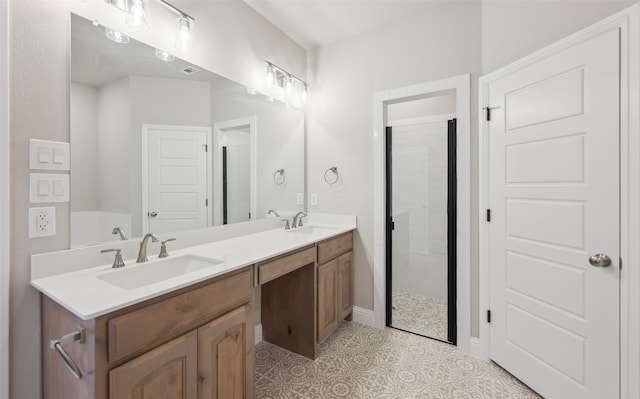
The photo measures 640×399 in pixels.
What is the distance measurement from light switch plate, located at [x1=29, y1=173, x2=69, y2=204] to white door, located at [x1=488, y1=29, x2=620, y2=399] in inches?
98.0

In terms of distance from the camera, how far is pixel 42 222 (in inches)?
47.3

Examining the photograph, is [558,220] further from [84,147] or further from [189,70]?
[84,147]

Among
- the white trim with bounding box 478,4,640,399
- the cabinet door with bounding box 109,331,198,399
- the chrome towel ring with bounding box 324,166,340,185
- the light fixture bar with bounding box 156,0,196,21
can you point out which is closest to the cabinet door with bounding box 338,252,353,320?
the chrome towel ring with bounding box 324,166,340,185

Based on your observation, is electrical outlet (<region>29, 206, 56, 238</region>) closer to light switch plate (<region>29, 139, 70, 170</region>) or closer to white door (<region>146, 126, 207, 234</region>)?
light switch plate (<region>29, 139, 70, 170</region>)

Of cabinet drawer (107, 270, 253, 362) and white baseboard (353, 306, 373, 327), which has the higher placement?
cabinet drawer (107, 270, 253, 362)

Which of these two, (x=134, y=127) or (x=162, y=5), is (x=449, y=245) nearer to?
(x=134, y=127)

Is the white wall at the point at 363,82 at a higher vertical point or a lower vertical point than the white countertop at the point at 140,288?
higher

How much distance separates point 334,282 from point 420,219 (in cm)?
129

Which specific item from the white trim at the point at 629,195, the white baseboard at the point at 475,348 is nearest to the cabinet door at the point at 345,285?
the white baseboard at the point at 475,348

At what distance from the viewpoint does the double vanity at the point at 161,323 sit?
939mm

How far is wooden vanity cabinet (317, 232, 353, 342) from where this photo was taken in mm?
2156

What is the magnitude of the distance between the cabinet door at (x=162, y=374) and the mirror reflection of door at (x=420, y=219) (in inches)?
80.4

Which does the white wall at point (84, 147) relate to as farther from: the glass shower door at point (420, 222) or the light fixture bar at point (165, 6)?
the glass shower door at point (420, 222)

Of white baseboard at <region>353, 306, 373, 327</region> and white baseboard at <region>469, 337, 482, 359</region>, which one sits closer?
white baseboard at <region>469, 337, 482, 359</region>
